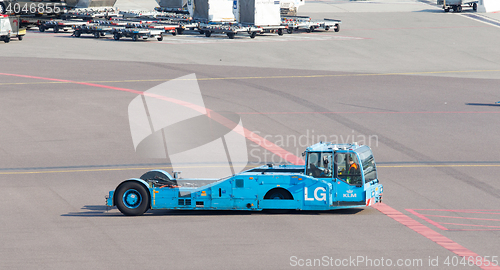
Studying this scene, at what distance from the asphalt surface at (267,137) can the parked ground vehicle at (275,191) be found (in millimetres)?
383

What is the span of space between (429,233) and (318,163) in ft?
11.6

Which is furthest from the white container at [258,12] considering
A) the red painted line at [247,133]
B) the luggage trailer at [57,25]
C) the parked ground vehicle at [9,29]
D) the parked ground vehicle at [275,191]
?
the parked ground vehicle at [275,191]

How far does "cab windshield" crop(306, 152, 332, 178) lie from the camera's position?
55.7 feet

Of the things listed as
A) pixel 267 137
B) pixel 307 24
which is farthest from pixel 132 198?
pixel 307 24

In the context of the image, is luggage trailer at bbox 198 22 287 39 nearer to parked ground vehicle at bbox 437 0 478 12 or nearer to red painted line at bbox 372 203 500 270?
parked ground vehicle at bbox 437 0 478 12

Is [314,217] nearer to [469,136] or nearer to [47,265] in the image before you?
[47,265]

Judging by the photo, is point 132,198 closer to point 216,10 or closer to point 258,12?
point 258,12

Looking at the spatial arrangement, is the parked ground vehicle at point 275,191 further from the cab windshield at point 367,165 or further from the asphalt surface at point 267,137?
the asphalt surface at point 267,137

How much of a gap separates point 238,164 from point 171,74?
19.6 meters

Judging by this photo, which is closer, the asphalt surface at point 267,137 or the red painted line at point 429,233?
the red painted line at point 429,233

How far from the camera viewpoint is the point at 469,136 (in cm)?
2694

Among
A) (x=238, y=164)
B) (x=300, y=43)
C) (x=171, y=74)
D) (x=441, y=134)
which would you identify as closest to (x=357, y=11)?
(x=300, y=43)

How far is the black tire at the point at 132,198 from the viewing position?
16.8 metres

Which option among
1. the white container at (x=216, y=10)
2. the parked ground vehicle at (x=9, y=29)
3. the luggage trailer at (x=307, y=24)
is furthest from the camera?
the luggage trailer at (x=307, y=24)
